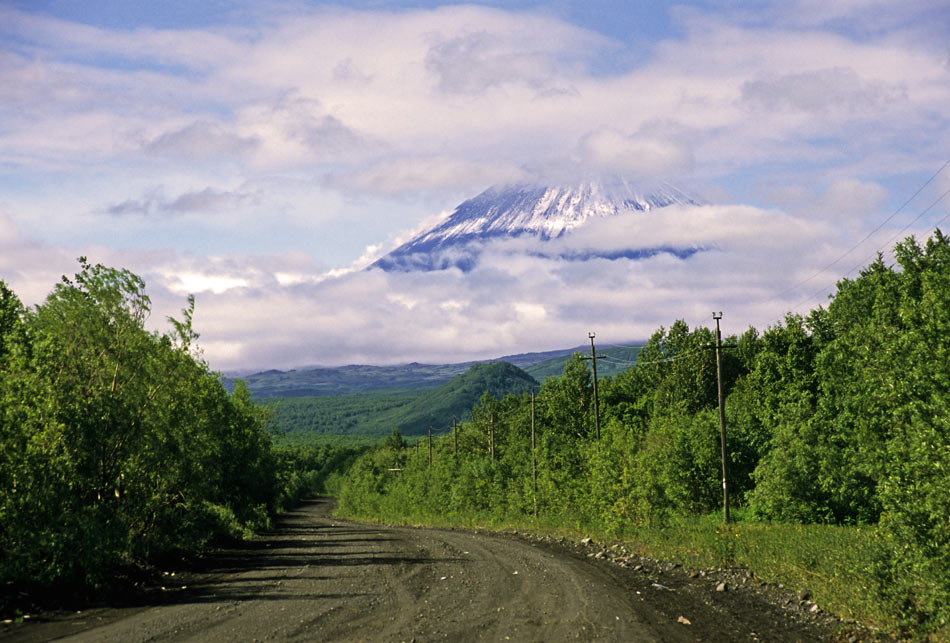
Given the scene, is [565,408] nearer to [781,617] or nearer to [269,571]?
[269,571]

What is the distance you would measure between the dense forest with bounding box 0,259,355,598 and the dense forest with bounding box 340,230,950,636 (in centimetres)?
2022

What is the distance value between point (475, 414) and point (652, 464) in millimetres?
75491

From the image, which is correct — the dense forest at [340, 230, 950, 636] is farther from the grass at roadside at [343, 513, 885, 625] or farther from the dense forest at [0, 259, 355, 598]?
the dense forest at [0, 259, 355, 598]

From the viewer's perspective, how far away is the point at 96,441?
2291cm

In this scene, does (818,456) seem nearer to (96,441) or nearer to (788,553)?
(788,553)

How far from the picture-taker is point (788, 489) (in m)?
40.3

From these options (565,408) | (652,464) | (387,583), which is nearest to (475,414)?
(565,408)

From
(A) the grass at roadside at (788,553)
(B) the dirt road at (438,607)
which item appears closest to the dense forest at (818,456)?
(A) the grass at roadside at (788,553)

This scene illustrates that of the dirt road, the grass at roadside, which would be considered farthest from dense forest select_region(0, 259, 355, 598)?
the grass at roadside

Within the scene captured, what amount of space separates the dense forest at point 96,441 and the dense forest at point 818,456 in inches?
796

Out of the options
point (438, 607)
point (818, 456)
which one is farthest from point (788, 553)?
point (818, 456)

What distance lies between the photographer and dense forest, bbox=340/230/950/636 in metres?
15.7

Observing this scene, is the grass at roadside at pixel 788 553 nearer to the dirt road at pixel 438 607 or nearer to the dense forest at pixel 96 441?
the dirt road at pixel 438 607

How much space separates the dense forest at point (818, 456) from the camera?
15.7m
